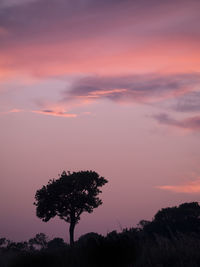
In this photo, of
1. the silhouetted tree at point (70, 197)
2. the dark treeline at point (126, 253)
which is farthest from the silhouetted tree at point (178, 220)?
the dark treeline at point (126, 253)

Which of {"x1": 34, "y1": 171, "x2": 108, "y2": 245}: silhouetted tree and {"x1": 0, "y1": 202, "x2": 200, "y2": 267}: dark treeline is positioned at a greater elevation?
{"x1": 34, "y1": 171, "x2": 108, "y2": 245}: silhouetted tree

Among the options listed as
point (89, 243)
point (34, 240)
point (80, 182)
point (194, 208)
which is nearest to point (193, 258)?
point (89, 243)

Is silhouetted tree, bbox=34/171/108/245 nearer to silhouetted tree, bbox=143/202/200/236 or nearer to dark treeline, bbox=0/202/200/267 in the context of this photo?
silhouetted tree, bbox=143/202/200/236

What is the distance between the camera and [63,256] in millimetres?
17172

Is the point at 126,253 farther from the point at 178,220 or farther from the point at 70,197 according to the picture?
the point at 178,220

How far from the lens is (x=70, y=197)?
57.5m

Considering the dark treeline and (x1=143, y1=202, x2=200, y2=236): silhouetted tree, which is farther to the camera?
(x1=143, y1=202, x2=200, y2=236): silhouetted tree

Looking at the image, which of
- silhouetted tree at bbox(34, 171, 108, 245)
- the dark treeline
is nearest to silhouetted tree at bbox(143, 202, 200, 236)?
silhouetted tree at bbox(34, 171, 108, 245)

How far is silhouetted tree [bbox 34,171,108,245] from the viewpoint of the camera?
5725 cm

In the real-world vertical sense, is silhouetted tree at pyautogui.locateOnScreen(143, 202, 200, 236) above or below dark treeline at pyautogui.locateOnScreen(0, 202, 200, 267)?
above

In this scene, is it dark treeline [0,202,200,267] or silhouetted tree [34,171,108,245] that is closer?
dark treeline [0,202,200,267]

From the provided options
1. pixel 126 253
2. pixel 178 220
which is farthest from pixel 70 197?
pixel 126 253

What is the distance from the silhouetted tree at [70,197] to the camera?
57250mm

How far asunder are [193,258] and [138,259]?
220 centimetres
